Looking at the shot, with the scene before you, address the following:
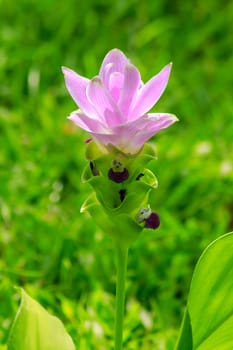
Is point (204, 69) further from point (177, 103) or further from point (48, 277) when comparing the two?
point (48, 277)

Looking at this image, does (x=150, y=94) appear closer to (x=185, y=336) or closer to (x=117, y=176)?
(x=117, y=176)

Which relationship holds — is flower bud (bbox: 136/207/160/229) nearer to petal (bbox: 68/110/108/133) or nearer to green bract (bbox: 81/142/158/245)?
green bract (bbox: 81/142/158/245)

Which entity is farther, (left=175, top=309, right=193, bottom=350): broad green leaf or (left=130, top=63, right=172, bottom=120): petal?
(left=175, top=309, right=193, bottom=350): broad green leaf

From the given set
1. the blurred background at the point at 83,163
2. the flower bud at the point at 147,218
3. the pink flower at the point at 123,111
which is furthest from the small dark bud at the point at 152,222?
the blurred background at the point at 83,163

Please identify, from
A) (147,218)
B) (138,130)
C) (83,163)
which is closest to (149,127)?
(138,130)

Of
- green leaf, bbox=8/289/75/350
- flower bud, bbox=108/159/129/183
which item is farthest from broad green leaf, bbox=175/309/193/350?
flower bud, bbox=108/159/129/183

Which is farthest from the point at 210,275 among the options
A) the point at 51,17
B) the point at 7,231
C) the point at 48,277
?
the point at 51,17
